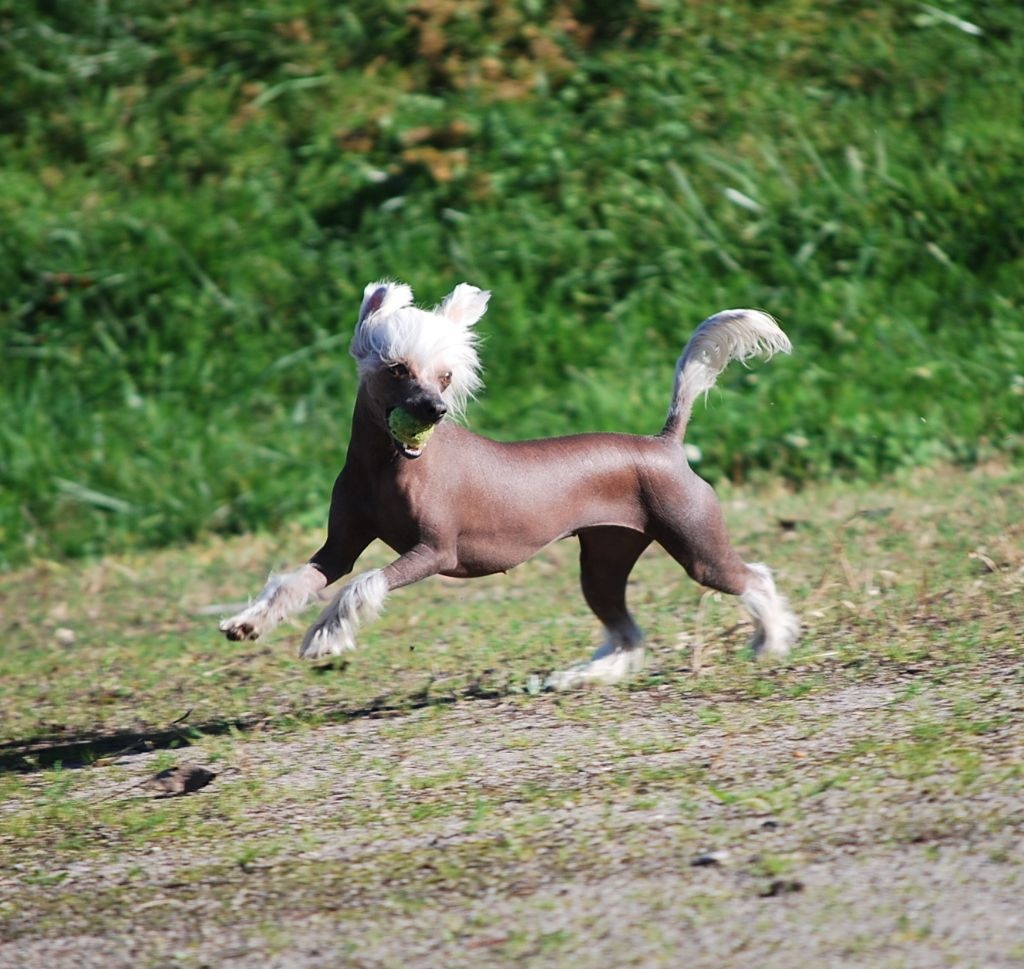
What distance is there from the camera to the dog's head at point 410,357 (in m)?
4.68

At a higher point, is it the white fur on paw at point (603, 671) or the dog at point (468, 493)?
the dog at point (468, 493)

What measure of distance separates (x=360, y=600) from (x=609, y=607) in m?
1.10

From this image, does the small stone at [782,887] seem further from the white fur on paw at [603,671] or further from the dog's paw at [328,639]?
the white fur on paw at [603,671]

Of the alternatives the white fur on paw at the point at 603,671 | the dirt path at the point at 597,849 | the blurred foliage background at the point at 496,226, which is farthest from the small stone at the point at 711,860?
the blurred foliage background at the point at 496,226

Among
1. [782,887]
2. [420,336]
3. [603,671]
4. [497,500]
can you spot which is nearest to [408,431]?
[420,336]

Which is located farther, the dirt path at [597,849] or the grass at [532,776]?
the grass at [532,776]

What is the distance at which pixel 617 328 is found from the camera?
10.1 m


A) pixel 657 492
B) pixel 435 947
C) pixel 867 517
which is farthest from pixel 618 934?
pixel 867 517

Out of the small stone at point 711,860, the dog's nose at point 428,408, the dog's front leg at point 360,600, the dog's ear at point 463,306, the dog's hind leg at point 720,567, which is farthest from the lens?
the dog's hind leg at point 720,567

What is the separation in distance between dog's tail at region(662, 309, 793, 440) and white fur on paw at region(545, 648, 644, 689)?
2.60 feet

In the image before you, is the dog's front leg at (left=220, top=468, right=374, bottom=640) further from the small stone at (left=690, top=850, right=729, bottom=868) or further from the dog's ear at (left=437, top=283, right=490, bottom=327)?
the small stone at (left=690, top=850, right=729, bottom=868)

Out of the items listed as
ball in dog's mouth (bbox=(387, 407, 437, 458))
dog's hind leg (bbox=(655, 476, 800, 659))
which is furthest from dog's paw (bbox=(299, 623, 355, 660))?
dog's hind leg (bbox=(655, 476, 800, 659))

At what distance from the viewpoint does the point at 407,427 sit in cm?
469

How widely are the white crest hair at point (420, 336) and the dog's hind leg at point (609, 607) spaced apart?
2.48ft
